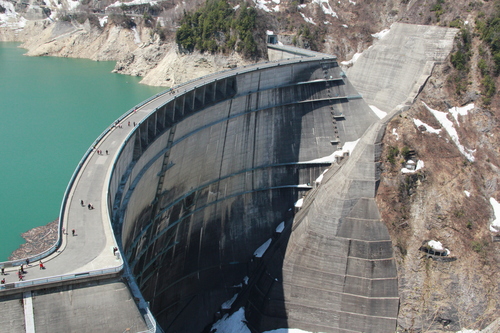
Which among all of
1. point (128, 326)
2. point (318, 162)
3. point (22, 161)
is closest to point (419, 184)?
point (318, 162)

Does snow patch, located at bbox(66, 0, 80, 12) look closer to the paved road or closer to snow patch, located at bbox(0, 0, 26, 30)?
snow patch, located at bbox(0, 0, 26, 30)

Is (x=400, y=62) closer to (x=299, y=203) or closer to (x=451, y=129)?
(x=451, y=129)

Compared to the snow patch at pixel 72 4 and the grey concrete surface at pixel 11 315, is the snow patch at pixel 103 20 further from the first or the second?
the grey concrete surface at pixel 11 315

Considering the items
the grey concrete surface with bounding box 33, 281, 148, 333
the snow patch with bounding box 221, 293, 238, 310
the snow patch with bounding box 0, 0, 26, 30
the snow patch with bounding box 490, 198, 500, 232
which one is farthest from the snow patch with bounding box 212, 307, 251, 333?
the snow patch with bounding box 0, 0, 26, 30

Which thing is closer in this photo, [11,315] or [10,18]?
[11,315]

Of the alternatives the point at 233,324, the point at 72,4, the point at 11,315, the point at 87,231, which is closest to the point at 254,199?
the point at 233,324

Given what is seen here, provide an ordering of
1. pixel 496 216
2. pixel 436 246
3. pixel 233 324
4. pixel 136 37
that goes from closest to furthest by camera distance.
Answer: pixel 233 324 → pixel 436 246 → pixel 496 216 → pixel 136 37

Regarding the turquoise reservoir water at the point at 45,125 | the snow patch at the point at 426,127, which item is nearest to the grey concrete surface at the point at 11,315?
the turquoise reservoir water at the point at 45,125
